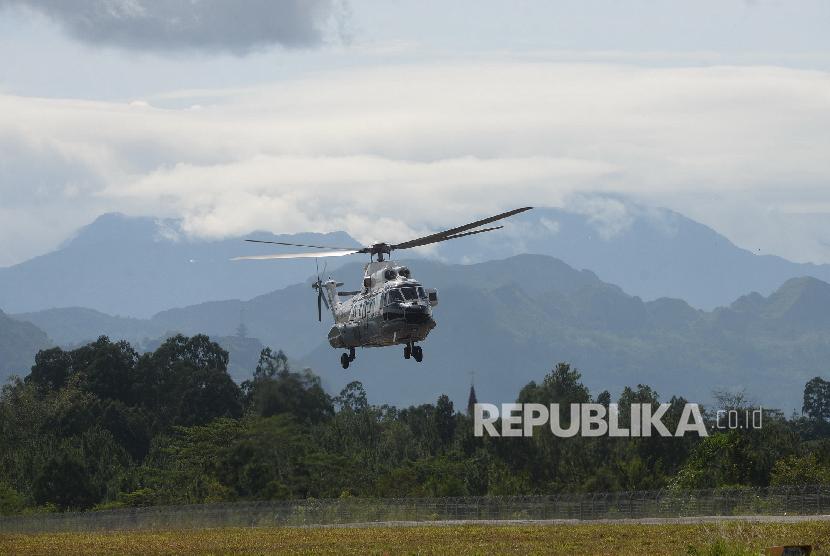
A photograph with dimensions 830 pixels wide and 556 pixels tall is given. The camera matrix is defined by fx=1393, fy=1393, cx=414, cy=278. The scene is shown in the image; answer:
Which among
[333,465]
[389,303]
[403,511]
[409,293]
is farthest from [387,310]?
[333,465]

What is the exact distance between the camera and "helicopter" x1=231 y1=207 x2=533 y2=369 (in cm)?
6956

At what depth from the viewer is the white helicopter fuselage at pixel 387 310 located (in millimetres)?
69812

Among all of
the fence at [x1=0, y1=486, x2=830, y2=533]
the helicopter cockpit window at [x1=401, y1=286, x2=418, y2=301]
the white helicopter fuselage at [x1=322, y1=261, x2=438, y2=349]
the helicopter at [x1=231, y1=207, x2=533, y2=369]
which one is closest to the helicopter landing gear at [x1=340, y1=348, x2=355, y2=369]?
the helicopter at [x1=231, y1=207, x2=533, y2=369]

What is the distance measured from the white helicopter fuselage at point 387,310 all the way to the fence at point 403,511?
30.4m

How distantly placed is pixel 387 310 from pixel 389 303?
1.27 feet

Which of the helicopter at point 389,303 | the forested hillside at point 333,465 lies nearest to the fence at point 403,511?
the forested hillside at point 333,465

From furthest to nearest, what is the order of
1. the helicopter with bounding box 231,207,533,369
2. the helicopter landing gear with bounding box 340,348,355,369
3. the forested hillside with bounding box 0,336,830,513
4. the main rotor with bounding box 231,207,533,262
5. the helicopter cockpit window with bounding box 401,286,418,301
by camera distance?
the forested hillside with bounding box 0,336,830,513 < the helicopter landing gear with bounding box 340,348,355,369 < the helicopter cockpit window with bounding box 401,286,418,301 < the helicopter with bounding box 231,207,533,369 < the main rotor with bounding box 231,207,533,262

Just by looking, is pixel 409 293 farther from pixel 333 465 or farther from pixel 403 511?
pixel 333 465

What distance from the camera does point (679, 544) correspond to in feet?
222

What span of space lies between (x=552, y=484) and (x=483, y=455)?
643 inches

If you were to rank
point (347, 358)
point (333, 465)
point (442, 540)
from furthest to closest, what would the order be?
point (333, 465), point (347, 358), point (442, 540)

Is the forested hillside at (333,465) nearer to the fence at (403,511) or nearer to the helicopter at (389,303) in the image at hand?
the fence at (403,511)

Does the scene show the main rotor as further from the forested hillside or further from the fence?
the forested hillside

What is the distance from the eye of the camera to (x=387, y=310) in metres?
70.4
